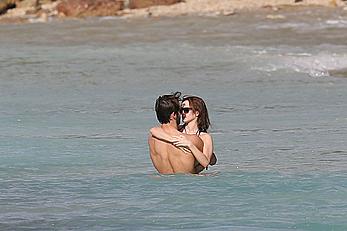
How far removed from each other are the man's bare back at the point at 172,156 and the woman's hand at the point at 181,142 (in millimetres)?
34

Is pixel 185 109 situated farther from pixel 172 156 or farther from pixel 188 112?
pixel 172 156

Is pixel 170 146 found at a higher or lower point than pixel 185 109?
lower

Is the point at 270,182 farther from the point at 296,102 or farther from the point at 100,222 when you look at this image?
the point at 296,102

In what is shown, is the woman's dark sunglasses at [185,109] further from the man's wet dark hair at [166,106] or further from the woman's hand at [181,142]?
the woman's hand at [181,142]

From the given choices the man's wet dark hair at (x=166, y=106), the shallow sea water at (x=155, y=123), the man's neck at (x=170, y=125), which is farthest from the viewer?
the man's neck at (x=170, y=125)

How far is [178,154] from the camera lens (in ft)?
21.9

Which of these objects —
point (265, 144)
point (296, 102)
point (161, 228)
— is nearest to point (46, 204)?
point (161, 228)

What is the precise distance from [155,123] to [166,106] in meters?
3.22

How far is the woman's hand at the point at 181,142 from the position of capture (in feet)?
21.6

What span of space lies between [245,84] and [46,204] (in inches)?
252

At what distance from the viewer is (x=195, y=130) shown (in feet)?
22.1

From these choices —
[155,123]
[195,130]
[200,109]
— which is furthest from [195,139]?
[155,123]

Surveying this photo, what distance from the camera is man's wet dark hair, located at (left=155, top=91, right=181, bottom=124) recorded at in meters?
6.53

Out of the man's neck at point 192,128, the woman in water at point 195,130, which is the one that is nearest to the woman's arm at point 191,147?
the woman in water at point 195,130
